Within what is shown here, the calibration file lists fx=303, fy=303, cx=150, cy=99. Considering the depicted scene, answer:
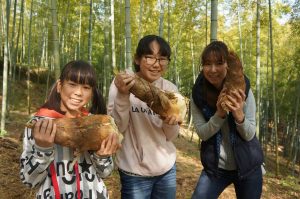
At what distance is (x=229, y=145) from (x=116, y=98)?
2.86 ft

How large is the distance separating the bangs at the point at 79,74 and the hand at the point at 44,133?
310 mm

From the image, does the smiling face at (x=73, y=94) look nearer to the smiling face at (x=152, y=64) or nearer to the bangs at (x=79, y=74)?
the bangs at (x=79, y=74)

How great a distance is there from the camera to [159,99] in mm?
1950

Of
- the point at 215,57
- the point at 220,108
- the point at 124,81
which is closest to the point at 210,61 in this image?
the point at 215,57

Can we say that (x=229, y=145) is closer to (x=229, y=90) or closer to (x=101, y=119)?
(x=229, y=90)

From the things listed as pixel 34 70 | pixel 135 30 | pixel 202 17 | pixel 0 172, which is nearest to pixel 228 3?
pixel 202 17

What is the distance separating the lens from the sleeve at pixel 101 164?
63.4 inches

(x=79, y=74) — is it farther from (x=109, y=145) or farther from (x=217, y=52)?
(x=217, y=52)

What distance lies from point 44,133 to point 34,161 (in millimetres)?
161

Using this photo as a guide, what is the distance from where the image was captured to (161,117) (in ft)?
6.47

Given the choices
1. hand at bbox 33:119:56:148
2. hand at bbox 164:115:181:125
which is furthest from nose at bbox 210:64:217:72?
hand at bbox 33:119:56:148

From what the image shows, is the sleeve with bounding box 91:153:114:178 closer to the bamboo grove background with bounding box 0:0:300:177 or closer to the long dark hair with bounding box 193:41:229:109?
the long dark hair with bounding box 193:41:229:109

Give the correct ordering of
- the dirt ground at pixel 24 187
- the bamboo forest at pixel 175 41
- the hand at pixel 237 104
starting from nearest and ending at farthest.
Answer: the hand at pixel 237 104 → the dirt ground at pixel 24 187 → the bamboo forest at pixel 175 41

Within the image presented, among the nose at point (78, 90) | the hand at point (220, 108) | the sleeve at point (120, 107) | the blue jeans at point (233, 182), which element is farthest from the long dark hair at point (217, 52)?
the nose at point (78, 90)
